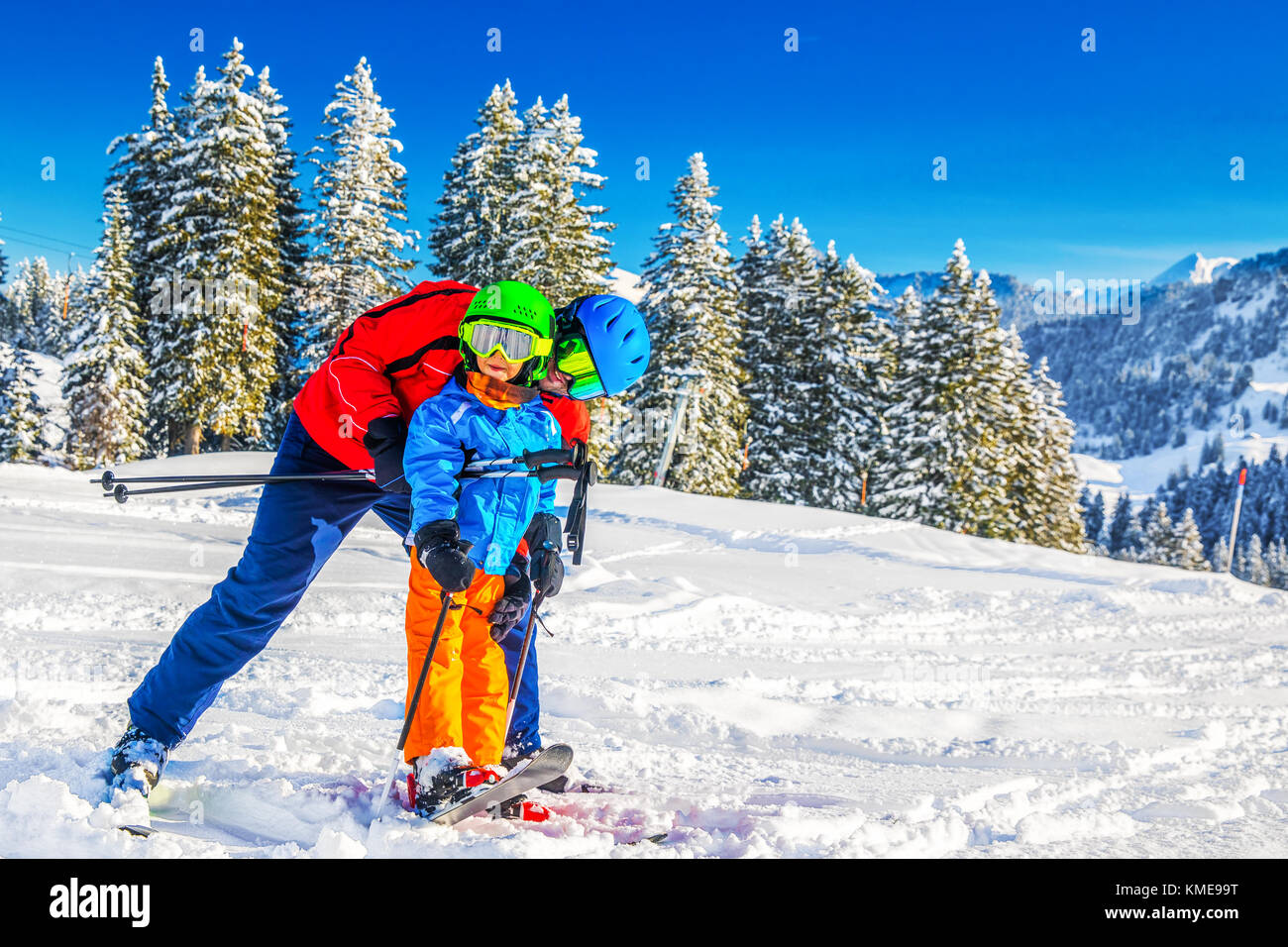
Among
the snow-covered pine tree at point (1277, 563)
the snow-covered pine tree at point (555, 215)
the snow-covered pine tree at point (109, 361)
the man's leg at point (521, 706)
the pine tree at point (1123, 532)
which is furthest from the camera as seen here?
the snow-covered pine tree at point (1277, 563)

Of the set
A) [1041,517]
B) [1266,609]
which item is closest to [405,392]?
[1266,609]

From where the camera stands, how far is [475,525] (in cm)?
283

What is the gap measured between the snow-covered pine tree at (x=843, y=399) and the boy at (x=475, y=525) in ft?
89.5

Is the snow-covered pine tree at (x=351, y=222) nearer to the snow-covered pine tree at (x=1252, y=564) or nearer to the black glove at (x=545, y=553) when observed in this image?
the black glove at (x=545, y=553)

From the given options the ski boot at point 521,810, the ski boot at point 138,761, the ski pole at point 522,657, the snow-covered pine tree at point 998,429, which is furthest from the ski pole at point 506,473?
the snow-covered pine tree at point 998,429

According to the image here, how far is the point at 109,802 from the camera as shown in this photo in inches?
104

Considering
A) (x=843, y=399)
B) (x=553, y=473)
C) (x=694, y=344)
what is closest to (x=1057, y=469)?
(x=843, y=399)

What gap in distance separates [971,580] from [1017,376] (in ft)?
65.5

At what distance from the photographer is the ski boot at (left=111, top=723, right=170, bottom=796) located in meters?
2.72

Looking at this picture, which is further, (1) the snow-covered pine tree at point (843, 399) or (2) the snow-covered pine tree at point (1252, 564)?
(2) the snow-covered pine tree at point (1252, 564)

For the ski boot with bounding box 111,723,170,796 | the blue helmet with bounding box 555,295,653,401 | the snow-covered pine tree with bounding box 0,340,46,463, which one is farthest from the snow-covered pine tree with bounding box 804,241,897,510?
the snow-covered pine tree with bounding box 0,340,46,463

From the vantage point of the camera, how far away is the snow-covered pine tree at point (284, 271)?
26391 mm

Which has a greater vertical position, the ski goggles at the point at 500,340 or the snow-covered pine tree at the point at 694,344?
the snow-covered pine tree at the point at 694,344
